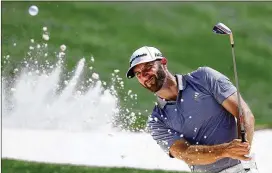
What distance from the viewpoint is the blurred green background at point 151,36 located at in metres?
3.07

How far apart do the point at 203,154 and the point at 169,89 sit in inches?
11.7

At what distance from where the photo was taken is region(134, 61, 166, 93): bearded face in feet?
8.89

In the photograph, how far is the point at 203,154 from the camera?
2658 millimetres

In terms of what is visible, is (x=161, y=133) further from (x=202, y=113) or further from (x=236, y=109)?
(x=236, y=109)

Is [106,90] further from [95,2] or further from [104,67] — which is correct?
[95,2]

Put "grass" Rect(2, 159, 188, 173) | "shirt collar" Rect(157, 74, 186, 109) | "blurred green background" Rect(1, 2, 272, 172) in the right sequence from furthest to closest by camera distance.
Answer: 1. "grass" Rect(2, 159, 188, 173)
2. "blurred green background" Rect(1, 2, 272, 172)
3. "shirt collar" Rect(157, 74, 186, 109)

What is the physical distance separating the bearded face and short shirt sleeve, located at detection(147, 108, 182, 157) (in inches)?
6.6

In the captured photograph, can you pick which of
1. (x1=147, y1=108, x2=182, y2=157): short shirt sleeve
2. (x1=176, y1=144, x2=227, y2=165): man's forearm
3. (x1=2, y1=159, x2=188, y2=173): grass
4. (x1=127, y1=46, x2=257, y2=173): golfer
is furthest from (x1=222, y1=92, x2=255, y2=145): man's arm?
(x1=2, y1=159, x2=188, y2=173): grass

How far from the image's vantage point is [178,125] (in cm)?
275

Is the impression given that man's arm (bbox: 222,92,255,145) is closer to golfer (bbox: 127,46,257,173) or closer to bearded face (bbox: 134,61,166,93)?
golfer (bbox: 127,46,257,173)

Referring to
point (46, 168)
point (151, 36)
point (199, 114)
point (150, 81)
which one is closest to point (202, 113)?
point (199, 114)

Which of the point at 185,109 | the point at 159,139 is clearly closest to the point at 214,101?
the point at 185,109

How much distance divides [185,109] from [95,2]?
843 millimetres

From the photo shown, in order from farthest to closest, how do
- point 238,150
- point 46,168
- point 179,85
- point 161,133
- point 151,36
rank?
point 46,168, point 151,36, point 161,133, point 179,85, point 238,150
